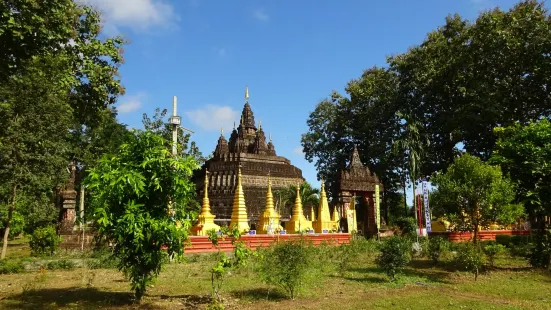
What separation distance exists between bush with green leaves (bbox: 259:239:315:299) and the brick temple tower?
25472 mm

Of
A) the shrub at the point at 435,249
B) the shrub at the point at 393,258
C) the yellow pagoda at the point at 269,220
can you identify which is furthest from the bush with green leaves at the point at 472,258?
the yellow pagoda at the point at 269,220

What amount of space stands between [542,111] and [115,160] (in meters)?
29.1

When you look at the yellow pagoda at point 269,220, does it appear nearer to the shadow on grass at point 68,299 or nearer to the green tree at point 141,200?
the shadow on grass at point 68,299

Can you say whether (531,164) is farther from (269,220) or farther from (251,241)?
(269,220)

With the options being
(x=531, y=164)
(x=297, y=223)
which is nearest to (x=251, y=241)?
(x=297, y=223)

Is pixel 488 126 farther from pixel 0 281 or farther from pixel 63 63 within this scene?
pixel 0 281

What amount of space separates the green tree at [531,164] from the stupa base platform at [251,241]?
823 centimetres

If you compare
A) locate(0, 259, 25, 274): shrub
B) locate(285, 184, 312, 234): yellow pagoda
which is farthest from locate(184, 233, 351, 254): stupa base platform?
locate(0, 259, 25, 274): shrub

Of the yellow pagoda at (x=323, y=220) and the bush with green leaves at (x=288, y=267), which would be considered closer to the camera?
the bush with green leaves at (x=288, y=267)

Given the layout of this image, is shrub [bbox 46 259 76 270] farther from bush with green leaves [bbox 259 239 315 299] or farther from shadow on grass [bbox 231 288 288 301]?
bush with green leaves [bbox 259 239 315 299]

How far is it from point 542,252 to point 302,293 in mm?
10105

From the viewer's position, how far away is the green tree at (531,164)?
1532cm

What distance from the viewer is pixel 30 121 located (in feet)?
56.9

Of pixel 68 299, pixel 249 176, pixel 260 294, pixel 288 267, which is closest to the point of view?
pixel 68 299
